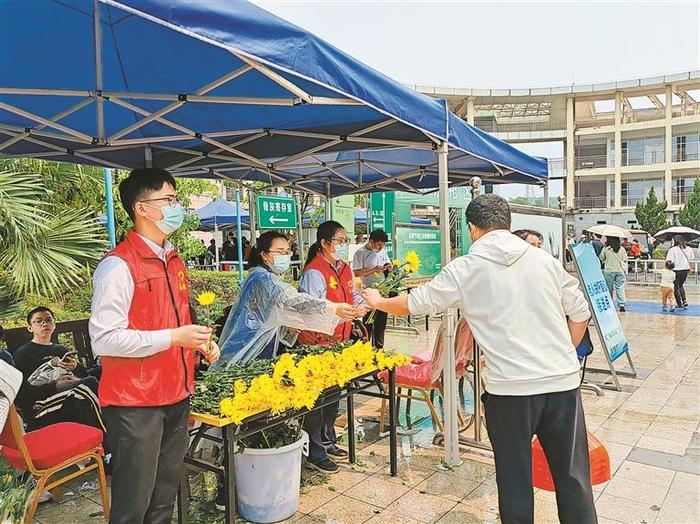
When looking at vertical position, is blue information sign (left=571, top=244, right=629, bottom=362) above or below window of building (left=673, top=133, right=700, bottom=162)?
below

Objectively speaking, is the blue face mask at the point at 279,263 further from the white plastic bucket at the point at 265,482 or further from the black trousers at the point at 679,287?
the black trousers at the point at 679,287

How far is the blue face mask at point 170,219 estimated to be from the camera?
2.14m

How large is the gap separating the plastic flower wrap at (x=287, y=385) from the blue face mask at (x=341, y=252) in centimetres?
92

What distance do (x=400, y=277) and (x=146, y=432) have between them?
1.91 metres

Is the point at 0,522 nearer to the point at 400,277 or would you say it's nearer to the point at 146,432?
the point at 146,432

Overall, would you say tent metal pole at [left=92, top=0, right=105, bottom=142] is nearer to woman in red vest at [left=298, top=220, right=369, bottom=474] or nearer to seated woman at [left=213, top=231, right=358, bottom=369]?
seated woman at [left=213, top=231, right=358, bottom=369]

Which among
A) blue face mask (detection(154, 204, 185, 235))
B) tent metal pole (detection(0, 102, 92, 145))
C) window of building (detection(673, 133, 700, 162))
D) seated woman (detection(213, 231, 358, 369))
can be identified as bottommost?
seated woman (detection(213, 231, 358, 369))

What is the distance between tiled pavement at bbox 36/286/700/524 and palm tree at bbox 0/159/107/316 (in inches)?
105

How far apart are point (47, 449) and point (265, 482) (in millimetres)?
1101

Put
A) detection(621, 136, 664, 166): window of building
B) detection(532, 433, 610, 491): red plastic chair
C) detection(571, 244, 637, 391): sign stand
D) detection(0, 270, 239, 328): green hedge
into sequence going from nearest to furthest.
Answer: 1. detection(532, 433, 610, 491): red plastic chair
2. detection(571, 244, 637, 391): sign stand
3. detection(0, 270, 239, 328): green hedge
4. detection(621, 136, 664, 166): window of building

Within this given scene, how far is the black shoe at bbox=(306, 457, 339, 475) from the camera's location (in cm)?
354

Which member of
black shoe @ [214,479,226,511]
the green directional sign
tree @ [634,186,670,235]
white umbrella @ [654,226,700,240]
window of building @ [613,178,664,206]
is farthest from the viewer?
window of building @ [613,178,664,206]

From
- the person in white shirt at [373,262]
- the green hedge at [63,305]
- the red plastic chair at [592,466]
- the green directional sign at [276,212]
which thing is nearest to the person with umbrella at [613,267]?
the person in white shirt at [373,262]

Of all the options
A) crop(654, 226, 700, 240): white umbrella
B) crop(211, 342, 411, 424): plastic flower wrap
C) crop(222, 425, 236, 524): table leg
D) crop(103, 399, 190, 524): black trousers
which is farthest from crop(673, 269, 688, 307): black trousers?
crop(103, 399, 190, 524): black trousers
